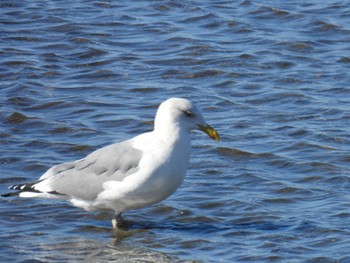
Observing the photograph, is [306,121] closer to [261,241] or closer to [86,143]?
[86,143]

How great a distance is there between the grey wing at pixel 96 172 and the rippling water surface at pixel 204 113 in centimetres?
33

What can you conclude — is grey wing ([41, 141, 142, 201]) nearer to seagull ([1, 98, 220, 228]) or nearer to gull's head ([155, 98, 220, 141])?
seagull ([1, 98, 220, 228])

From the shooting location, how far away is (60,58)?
13.3 meters

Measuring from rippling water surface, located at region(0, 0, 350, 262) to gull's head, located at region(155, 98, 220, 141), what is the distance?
0.81 meters

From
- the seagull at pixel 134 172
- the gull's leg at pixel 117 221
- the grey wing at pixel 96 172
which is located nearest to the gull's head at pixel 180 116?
the seagull at pixel 134 172

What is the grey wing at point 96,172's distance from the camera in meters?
8.26

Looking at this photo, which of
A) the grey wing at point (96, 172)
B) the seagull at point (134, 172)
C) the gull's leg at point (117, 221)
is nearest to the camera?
the seagull at point (134, 172)

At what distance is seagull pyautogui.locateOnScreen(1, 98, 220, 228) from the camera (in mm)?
8156

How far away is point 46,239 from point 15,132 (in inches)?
104

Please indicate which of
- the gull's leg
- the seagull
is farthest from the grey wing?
the gull's leg

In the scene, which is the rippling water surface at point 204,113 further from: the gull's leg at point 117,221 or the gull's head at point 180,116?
the gull's head at point 180,116

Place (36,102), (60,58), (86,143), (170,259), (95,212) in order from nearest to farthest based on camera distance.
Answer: (170,259), (95,212), (86,143), (36,102), (60,58)

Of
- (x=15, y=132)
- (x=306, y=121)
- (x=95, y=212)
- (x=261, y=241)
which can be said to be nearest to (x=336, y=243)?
(x=261, y=241)

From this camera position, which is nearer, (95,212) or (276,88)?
(95,212)
